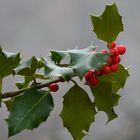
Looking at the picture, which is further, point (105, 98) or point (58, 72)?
point (105, 98)

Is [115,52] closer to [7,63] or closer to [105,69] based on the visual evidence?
[105,69]

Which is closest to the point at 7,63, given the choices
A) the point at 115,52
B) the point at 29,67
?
the point at 29,67

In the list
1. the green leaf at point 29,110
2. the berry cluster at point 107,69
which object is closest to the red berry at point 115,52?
the berry cluster at point 107,69

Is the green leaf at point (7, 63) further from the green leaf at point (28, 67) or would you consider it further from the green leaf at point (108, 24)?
the green leaf at point (108, 24)

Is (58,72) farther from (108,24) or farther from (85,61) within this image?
(108,24)

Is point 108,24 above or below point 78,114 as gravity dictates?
above

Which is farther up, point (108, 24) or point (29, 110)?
point (108, 24)

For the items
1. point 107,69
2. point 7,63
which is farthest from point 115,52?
point 7,63
